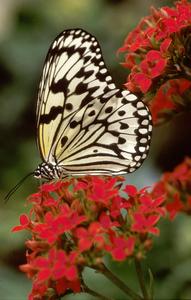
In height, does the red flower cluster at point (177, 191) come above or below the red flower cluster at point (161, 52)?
below

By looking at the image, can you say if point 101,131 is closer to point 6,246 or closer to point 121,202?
point 121,202

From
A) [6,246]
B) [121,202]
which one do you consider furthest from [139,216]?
[6,246]

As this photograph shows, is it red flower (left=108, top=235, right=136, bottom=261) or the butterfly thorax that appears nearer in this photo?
red flower (left=108, top=235, right=136, bottom=261)

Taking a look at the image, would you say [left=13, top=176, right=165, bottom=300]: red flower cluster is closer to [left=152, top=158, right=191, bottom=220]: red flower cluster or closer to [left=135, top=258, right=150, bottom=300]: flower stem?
[left=135, top=258, right=150, bottom=300]: flower stem

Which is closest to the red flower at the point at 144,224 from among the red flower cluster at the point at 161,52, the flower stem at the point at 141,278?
the flower stem at the point at 141,278

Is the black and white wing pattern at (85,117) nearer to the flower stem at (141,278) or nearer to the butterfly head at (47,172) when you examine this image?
the butterfly head at (47,172)

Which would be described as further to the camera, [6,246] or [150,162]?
[150,162]

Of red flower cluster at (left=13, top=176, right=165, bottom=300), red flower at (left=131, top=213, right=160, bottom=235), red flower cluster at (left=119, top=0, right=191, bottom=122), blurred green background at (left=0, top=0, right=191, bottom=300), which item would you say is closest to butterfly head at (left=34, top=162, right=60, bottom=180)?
red flower cluster at (left=13, top=176, right=165, bottom=300)
